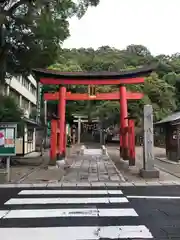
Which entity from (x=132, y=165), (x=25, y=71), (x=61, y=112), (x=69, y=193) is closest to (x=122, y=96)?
(x=61, y=112)

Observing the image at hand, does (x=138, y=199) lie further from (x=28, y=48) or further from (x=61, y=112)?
(x=61, y=112)

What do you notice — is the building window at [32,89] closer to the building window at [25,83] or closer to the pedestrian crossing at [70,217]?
the building window at [25,83]

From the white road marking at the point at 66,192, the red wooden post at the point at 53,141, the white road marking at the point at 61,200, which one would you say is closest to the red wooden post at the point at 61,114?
the red wooden post at the point at 53,141

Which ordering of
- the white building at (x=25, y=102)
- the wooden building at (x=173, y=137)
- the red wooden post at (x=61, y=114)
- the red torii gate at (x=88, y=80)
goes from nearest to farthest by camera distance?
the red wooden post at (x=61, y=114) < the red torii gate at (x=88, y=80) < the wooden building at (x=173, y=137) < the white building at (x=25, y=102)

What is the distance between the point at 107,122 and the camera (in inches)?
1768

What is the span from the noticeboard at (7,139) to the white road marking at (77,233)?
7033mm

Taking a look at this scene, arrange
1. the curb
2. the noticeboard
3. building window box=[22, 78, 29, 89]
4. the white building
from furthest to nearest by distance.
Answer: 1. building window box=[22, 78, 29, 89]
2. the white building
3. the noticeboard
4. the curb

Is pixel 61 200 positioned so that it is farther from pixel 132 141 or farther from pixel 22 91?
pixel 22 91

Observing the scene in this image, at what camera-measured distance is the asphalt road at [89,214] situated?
17.4 feet

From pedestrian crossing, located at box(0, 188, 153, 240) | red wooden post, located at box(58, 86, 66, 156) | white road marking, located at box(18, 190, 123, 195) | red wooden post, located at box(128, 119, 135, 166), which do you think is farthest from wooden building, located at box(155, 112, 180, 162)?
pedestrian crossing, located at box(0, 188, 153, 240)

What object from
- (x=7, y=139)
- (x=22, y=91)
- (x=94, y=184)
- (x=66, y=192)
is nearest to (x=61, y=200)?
(x=66, y=192)

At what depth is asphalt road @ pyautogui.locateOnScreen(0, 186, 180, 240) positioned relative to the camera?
17.4 feet

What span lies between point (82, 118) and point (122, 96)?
28.5m

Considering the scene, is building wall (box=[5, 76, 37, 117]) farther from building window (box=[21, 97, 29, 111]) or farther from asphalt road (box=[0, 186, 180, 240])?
asphalt road (box=[0, 186, 180, 240])
